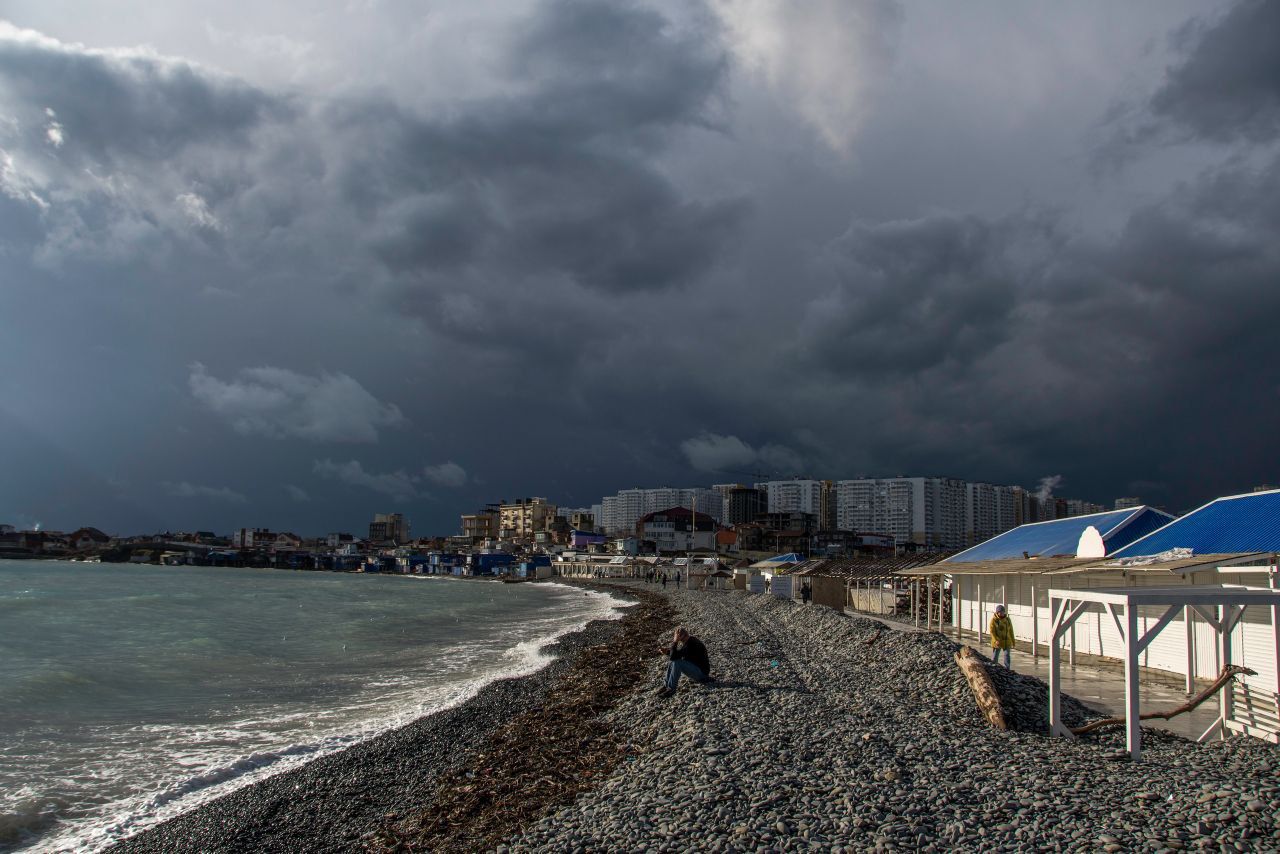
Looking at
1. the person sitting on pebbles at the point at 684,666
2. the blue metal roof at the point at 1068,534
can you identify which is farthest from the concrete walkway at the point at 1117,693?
the person sitting on pebbles at the point at 684,666

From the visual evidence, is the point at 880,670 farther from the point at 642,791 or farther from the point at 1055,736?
the point at 642,791

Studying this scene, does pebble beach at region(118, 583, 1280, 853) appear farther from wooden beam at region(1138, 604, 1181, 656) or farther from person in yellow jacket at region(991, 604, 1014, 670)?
wooden beam at region(1138, 604, 1181, 656)

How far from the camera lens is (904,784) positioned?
7672 mm

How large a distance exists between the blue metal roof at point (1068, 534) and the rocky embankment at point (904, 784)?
10.2 metres

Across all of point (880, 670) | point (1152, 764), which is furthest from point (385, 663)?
point (1152, 764)

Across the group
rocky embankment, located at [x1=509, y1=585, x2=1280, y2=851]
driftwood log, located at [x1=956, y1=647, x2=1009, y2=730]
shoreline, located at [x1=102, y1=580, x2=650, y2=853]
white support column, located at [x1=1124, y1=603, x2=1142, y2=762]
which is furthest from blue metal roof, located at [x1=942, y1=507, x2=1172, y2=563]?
shoreline, located at [x1=102, y1=580, x2=650, y2=853]

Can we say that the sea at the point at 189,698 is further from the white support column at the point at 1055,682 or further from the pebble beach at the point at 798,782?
the white support column at the point at 1055,682

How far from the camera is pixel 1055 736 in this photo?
10.2 m

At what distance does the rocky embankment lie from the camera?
6.46 m

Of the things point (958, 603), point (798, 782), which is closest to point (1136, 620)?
point (798, 782)

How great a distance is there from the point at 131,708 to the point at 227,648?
11.8 m

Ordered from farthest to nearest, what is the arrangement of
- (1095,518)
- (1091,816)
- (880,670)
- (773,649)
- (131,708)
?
(1095,518) < (773,649) < (131,708) < (880,670) < (1091,816)

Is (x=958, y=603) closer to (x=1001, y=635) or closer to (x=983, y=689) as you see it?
(x=1001, y=635)

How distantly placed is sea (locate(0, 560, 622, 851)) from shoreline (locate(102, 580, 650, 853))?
20.5 inches
